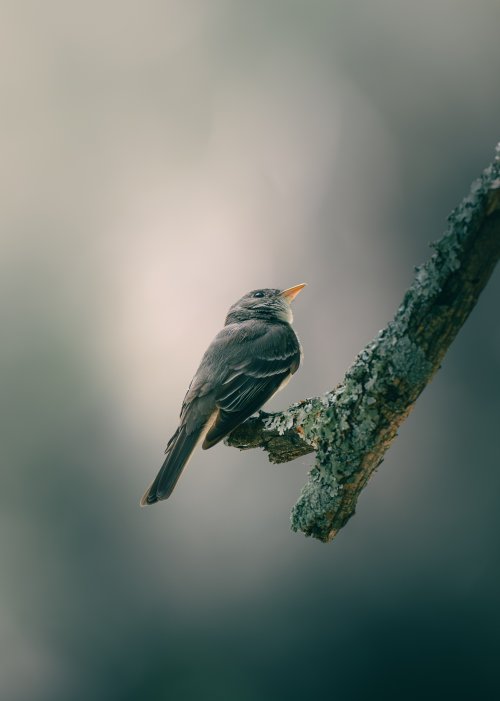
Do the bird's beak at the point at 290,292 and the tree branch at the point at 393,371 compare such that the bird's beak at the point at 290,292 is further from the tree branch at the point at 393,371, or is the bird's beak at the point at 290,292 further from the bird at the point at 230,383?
the tree branch at the point at 393,371

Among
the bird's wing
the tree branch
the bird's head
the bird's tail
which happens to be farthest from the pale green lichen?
the bird's head

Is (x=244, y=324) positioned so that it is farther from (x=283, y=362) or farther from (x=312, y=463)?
(x=312, y=463)

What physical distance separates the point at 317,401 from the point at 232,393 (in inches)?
53.0

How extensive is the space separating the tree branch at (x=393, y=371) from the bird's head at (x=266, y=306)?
2.20 meters

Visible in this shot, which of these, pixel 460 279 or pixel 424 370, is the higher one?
pixel 460 279

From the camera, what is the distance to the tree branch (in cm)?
289

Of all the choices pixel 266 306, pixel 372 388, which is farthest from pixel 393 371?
pixel 266 306

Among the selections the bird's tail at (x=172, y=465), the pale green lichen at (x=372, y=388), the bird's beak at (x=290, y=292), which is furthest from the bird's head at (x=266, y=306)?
the pale green lichen at (x=372, y=388)

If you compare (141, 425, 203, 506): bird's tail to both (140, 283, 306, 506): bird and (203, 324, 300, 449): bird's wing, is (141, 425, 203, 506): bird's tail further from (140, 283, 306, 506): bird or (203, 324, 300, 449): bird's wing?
(203, 324, 300, 449): bird's wing

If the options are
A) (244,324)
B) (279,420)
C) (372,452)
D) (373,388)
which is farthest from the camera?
(244,324)

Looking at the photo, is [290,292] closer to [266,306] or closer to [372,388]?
[266,306]

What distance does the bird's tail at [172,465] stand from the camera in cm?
522

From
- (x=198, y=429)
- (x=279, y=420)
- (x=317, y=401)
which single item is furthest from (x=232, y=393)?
(x=317, y=401)

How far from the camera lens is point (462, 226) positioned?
2.88m
